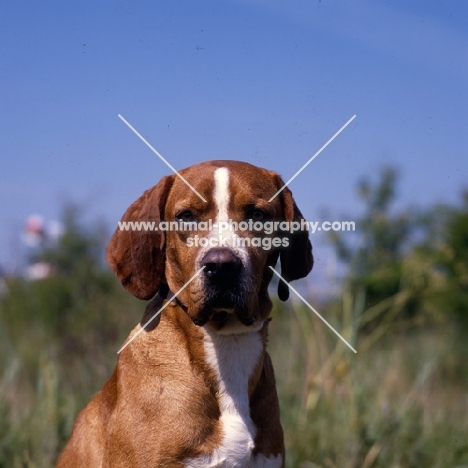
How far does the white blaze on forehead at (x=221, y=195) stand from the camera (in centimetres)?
421

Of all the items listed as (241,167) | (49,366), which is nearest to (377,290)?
(49,366)

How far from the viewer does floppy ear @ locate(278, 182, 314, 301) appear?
4.58 m

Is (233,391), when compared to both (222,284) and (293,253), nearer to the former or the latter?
(222,284)

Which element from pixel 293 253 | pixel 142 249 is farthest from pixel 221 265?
pixel 293 253

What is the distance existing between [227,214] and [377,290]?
15.9 ft

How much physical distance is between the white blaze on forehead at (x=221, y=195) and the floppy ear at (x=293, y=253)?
50cm

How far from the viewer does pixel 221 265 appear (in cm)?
390

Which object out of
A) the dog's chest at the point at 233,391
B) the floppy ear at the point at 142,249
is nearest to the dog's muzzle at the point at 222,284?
the dog's chest at the point at 233,391

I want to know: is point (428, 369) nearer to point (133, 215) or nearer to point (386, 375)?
point (386, 375)

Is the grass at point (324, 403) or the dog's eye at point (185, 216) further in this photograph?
the grass at point (324, 403)

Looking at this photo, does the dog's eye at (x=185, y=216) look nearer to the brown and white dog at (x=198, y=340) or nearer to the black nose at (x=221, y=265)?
the brown and white dog at (x=198, y=340)

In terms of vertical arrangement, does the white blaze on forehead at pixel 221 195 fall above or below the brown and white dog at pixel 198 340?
above

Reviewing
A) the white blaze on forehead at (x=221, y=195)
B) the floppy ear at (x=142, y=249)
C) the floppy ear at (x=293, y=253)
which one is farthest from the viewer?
the floppy ear at (x=293, y=253)

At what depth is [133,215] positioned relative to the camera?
4492mm
